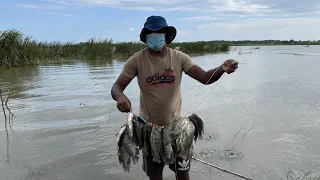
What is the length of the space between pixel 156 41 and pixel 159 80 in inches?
15.3

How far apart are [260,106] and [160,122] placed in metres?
6.63

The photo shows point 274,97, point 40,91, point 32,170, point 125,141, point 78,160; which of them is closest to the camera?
point 125,141

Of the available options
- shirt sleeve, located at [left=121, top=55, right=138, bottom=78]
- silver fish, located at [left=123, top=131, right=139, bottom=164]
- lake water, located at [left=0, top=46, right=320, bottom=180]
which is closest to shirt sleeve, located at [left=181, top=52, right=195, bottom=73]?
shirt sleeve, located at [left=121, top=55, right=138, bottom=78]

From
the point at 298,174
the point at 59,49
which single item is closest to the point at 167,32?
the point at 298,174

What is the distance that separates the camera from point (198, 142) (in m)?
6.50

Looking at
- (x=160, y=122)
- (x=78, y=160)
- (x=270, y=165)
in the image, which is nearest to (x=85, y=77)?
(x=78, y=160)

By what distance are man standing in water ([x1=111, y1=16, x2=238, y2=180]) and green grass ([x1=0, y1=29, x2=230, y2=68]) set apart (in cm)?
2022

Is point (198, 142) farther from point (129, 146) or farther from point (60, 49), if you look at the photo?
point (60, 49)

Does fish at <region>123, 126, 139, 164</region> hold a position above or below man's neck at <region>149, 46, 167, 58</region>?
below

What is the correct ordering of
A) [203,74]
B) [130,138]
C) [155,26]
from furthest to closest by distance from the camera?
1. [203,74]
2. [155,26]
3. [130,138]

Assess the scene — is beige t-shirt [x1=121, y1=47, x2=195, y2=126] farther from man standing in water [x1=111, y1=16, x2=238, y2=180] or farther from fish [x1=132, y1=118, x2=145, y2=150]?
fish [x1=132, y1=118, x2=145, y2=150]

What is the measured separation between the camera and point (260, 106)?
9469 millimetres

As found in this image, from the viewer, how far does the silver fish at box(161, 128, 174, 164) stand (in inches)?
128

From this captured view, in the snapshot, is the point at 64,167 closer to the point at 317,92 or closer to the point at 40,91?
the point at 40,91
